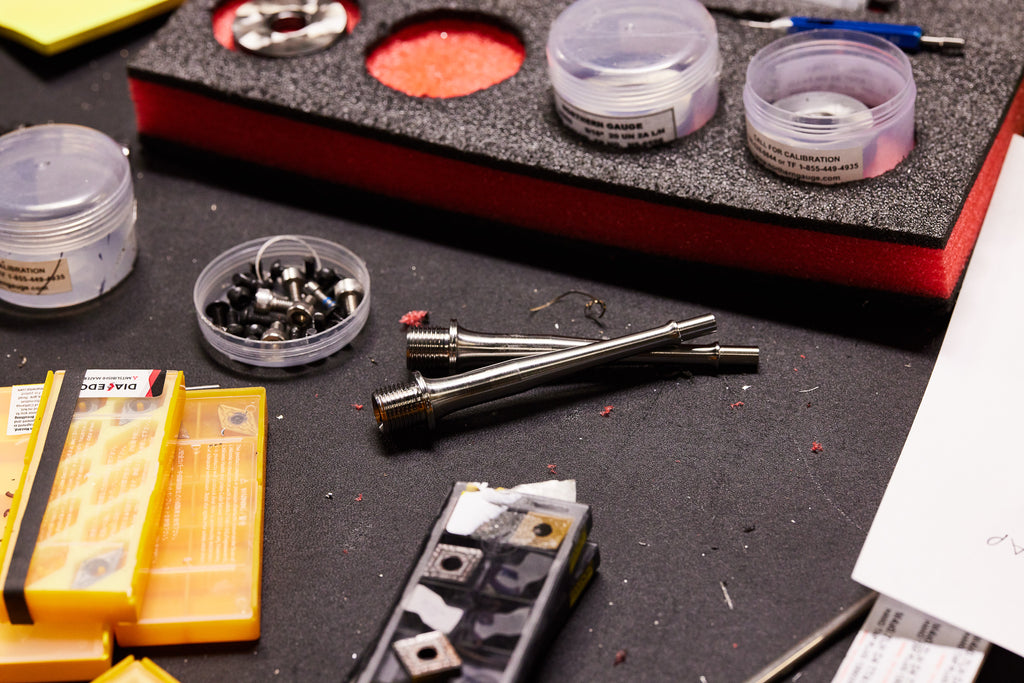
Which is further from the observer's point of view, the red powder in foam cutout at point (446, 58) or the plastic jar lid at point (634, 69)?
the red powder in foam cutout at point (446, 58)

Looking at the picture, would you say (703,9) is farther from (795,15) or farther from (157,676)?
(157,676)

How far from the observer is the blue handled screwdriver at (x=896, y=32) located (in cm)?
103

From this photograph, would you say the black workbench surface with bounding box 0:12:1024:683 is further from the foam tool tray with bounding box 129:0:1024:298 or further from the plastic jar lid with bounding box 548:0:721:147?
the plastic jar lid with bounding box 548:0:721:147

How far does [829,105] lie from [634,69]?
20 cm

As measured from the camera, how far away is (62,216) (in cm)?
92

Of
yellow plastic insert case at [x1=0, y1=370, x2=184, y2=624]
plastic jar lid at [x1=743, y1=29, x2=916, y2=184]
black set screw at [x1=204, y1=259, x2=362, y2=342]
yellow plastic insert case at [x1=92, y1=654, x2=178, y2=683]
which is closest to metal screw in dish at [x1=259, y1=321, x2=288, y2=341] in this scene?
black set screw at [x1=204, y1=259, x2=362, y2=342]

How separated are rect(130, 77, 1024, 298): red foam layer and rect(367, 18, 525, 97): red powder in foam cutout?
11 cm

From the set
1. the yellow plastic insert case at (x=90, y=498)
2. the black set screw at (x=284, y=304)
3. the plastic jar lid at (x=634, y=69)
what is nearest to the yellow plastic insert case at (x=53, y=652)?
the yellow plastic insert case at (x=90, y=498)

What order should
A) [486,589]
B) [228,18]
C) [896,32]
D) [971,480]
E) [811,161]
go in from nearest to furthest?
[486,589] < [971,480] < [811,161] < [896,32] < [228,18]

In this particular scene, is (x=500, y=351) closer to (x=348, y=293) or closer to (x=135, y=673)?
(x=348, y=293)

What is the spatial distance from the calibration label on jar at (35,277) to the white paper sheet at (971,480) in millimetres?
762

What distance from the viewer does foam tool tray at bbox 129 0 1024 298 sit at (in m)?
0.90

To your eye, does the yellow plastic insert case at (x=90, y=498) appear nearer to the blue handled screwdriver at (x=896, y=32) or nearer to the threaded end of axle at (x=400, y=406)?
the threaded end of axle at (x=400, y=406)

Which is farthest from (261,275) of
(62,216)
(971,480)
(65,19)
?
(971,480)
